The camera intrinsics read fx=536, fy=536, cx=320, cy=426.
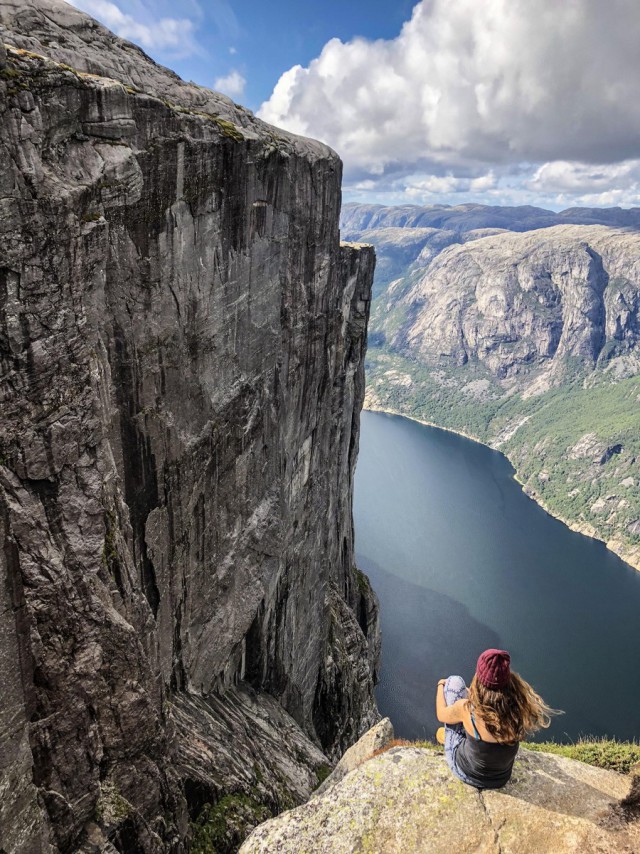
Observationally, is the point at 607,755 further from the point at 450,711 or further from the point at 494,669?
the point at 494,669

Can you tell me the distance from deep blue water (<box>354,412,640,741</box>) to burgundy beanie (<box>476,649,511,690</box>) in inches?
2018

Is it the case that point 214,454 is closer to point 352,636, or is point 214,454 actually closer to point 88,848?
point 88,848

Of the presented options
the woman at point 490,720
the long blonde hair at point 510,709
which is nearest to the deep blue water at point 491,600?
the woman at point 490,720

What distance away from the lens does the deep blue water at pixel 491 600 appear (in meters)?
74.9

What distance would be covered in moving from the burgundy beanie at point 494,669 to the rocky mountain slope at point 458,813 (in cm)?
291

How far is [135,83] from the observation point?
14305 mm

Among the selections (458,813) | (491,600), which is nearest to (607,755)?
(458,813)

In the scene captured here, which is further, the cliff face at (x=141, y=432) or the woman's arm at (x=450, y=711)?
the cliff face at (x=141, y=432)

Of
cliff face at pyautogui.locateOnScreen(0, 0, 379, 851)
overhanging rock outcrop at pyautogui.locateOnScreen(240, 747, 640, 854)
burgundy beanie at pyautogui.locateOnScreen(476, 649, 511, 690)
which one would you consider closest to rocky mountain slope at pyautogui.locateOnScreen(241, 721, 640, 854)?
overhanging rock outcrop at pyautogui.locateOnScreen(240, 747, 640, 854)

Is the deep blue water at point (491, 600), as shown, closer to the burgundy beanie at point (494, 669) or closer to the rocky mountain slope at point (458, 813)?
the rocky mountain slope at point (458, 813)

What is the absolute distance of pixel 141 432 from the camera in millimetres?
15227

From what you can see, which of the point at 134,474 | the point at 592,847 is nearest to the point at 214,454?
the point at 134,474

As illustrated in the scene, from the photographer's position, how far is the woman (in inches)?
332

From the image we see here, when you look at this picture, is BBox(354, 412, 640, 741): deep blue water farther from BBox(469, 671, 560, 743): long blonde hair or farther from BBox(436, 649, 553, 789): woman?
BBox(469, 671, 560, 743): long blonde hair
